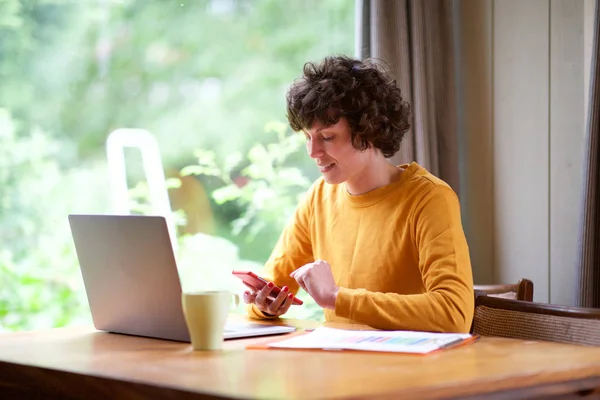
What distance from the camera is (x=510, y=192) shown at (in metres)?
3.39

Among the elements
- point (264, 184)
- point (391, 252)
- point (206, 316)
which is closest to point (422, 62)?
point (264, 184)

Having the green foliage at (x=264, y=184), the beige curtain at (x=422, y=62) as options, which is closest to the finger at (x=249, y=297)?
the green foliage at (x=264, y=184)

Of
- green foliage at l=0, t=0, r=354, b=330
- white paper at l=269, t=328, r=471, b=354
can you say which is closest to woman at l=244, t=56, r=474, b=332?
white paper at l=269, t=328, r=471, b=354

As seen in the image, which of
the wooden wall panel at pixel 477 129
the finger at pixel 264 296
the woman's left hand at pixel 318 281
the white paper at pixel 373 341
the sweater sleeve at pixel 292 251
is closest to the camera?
the white paper at pixel 373 341

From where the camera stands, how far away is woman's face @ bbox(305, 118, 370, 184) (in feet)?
7.11

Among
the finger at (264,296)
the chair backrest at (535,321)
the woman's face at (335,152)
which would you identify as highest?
the woman's face at (335,152)

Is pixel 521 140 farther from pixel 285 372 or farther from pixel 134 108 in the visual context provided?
pixel 285 372

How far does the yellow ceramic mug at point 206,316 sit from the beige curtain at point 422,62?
1941 mm

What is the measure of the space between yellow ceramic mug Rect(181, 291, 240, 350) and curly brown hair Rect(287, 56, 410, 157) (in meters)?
0.78

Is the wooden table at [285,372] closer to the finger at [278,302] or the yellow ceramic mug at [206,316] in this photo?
the yellow ceramic mug at [206,316]

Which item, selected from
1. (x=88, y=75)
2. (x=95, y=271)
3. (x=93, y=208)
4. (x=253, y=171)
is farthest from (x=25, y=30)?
(x=95, y=271)

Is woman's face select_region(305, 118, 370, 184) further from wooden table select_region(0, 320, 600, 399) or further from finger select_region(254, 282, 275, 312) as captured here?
wooden table select_region(0, 320, 600, 399)

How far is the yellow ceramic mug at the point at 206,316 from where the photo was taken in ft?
4.81

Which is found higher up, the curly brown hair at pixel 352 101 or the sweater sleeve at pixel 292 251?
the curly brown hair at pixel 352 101
